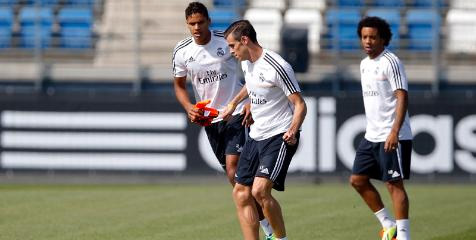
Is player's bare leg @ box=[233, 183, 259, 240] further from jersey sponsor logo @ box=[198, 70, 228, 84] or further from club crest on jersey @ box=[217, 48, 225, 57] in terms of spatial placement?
club crest on jersey @ box=[217, 48, 225, 57]

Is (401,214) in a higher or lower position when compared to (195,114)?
lower

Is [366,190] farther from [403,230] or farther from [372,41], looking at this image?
[372,41]

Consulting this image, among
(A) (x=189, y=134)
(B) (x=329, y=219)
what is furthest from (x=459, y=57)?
(B) (x=329, y=219)

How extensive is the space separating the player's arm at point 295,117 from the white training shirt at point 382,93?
4.30 ft

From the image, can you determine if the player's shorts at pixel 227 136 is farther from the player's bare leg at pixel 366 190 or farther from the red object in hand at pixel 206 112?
the player's bare leg at pixel 366 190

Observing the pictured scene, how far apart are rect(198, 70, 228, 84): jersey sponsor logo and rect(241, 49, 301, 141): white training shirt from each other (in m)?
1.24

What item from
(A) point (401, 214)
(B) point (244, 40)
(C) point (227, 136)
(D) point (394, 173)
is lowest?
(A) point (401, 214)

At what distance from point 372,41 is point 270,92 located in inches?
57.2

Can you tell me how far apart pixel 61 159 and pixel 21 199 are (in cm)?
346

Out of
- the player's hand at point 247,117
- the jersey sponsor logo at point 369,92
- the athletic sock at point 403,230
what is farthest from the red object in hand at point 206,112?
the athletic sock at point 403,230

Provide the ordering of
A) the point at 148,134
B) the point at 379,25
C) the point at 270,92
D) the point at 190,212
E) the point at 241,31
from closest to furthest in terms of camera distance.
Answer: the point at 241,31, the point at 270,92, the point at 379,25, the point at 190,212, the point at 148,134

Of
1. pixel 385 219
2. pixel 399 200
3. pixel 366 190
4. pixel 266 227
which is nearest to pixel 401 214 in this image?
pixel 399 200

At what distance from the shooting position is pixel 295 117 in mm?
9352

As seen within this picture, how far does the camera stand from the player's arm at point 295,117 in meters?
9.34
